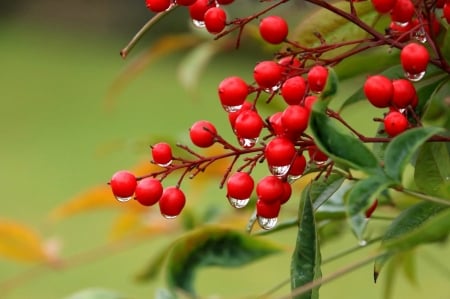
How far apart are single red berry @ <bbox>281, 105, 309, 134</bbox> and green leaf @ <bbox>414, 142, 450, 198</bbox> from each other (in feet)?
0.48

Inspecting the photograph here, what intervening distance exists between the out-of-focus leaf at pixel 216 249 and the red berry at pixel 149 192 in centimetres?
19

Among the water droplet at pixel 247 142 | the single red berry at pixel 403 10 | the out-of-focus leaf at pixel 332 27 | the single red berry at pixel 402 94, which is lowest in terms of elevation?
the out-of-focus leaf at pixel 332 27

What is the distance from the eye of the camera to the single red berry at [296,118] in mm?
593

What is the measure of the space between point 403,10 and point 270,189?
129mm

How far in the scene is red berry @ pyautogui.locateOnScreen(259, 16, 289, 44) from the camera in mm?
681

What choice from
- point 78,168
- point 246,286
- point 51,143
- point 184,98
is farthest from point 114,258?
point 184,98

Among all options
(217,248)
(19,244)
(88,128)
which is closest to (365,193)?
(217,248)

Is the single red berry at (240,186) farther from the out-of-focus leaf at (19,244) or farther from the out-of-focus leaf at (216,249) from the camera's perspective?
the out-of-focus leaf at (19,244)

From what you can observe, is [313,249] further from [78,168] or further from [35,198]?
[78,168]

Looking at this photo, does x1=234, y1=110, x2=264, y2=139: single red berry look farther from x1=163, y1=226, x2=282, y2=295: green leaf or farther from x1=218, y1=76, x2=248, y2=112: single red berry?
x1=163, y1=226, x2=282, y2=295: green leaf

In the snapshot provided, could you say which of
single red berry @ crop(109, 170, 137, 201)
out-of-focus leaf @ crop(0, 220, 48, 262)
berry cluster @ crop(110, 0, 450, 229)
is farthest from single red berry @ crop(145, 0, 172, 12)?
out-of-focus leaf @ crop(0, 220, 48, 262)

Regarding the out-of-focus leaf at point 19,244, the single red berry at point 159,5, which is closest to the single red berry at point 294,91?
the single red berry at point 159,5

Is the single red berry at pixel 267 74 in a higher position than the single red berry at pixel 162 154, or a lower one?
higher

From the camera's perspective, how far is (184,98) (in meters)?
7.08
